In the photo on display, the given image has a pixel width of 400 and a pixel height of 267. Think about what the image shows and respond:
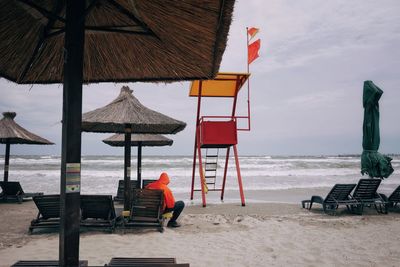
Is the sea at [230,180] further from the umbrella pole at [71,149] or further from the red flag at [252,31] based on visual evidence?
the umbrella pole at [71,149]

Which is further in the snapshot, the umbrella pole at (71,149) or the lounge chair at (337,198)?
the lounge chair at (337,198)

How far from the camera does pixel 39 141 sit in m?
12.2

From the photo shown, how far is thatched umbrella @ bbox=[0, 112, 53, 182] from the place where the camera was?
11.5m

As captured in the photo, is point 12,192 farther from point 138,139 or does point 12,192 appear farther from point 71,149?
point 71,149

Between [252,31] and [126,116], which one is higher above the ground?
[252,31]

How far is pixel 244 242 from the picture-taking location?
6.04m

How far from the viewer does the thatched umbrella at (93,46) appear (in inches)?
93.4

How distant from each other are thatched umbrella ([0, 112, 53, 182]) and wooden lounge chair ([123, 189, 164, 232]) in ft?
22.7

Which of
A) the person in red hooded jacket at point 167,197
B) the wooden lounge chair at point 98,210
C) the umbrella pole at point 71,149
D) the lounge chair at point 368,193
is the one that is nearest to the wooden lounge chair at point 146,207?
the person in red hooded jacket at point 167,197

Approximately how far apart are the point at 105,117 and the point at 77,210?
456 cm

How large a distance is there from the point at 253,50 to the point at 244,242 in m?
5.95

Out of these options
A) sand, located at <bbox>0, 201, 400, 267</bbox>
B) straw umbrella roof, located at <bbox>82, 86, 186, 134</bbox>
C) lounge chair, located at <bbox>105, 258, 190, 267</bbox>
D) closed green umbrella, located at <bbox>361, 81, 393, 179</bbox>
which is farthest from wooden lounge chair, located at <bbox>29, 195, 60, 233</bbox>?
closed green umbrella, located at <bbox>361, 81, 393, 179</bbox>

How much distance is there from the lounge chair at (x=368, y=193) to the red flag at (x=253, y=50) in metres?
4.74

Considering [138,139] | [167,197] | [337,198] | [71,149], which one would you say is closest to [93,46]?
[71,149]
